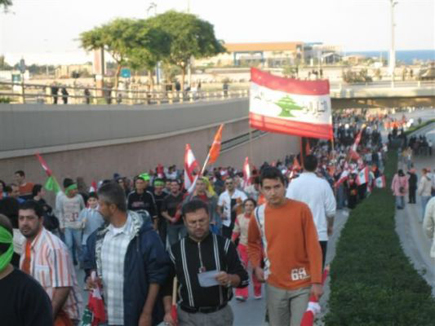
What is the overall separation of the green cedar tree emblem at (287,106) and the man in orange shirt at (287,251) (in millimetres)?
13788

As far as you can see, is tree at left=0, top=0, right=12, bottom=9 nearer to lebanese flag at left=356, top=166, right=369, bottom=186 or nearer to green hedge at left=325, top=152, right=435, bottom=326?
green hedge at left=325, top=152, right=435, bottom=326

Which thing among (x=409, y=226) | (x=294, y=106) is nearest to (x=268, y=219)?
(x=294, y=106)

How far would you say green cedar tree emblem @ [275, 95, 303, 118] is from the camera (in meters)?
21.2

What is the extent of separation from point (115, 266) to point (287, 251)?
1.41m

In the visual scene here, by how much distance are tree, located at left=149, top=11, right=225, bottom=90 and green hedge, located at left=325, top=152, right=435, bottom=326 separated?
130ft

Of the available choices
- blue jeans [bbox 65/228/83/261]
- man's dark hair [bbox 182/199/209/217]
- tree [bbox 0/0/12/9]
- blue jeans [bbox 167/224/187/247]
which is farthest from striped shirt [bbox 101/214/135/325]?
tree [bbox 0/0/12/9]

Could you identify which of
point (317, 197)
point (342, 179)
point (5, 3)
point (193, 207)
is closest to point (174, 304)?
point (193, 207)

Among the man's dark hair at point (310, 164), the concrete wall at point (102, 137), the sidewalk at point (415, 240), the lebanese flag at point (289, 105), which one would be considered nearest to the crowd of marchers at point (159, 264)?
the man's dark hair at point (310, 164)

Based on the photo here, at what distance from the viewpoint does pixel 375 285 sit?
9.85 m

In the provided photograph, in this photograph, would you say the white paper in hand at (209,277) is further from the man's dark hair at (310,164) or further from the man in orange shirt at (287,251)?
the man's dark hair at (310,164)

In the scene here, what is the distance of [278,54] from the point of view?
7849 inches

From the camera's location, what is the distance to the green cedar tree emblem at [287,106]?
2125cm

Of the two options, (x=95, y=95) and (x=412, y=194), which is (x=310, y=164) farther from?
(x=95, y=95)

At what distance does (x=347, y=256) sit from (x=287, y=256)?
5713 mm
